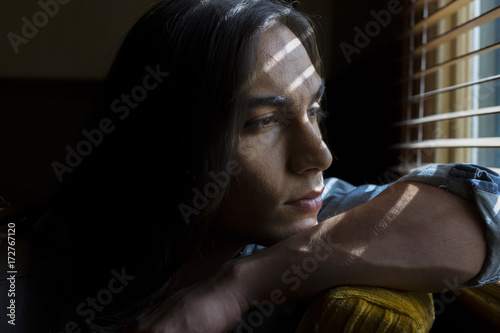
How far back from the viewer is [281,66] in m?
0.90

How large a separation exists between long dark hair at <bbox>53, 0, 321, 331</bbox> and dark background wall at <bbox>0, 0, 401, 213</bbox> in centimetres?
114

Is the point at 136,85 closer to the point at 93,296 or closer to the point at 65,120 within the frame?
the point at 93,296

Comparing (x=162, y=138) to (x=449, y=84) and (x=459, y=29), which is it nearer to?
(x=459, y=29)

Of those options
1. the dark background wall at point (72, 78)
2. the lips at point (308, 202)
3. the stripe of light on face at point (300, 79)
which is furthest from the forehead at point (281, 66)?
the dark background wall at point (72, 78)

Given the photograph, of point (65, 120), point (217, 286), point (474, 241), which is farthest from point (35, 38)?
point (474, 241)

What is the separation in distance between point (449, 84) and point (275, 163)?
956mm

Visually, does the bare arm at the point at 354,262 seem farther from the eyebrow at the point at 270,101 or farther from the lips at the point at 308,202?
the eyebrow at the point at 270,101

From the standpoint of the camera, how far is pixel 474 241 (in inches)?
28.0

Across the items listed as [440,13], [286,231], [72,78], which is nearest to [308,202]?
[286,231]

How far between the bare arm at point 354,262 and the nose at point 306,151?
0.46 ft

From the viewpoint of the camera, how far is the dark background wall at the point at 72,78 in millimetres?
2111

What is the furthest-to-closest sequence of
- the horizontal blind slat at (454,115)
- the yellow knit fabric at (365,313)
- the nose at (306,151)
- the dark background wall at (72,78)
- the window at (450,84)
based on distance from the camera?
the dark background wall at (72,78) < the window at (450,84) < the horizontal blind slat at (454,115) < the nose at (306,151) < the yellow knit fabric at (365,313)

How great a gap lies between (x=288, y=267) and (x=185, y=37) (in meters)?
0.48

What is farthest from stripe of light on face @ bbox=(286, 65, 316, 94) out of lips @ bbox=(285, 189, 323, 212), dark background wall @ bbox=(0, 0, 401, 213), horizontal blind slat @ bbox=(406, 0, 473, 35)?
dark background wall @ bbox=(0, 0, 401, 213)
